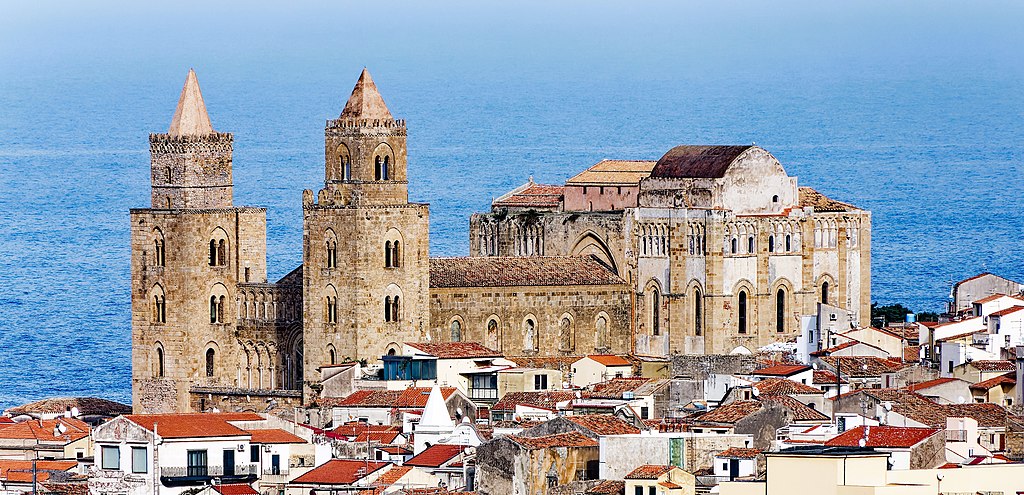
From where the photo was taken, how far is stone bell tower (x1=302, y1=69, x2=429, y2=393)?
8375 cm

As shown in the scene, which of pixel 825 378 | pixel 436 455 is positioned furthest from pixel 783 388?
pixel 436 455

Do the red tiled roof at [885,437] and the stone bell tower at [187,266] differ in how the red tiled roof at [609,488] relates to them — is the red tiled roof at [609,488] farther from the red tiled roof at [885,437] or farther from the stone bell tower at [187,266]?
the stone bell tower at [187,266]

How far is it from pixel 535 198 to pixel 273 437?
32241 mm

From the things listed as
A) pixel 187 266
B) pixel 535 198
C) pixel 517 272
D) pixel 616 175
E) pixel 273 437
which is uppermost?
pixel 616 175

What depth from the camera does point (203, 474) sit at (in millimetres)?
60438

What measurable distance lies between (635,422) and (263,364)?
2346 centimetres

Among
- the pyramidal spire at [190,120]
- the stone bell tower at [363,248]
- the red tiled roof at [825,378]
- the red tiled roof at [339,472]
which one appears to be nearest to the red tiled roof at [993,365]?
the red tiled roof at [825,378]

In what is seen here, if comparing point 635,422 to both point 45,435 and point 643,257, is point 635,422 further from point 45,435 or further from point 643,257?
point 643,257

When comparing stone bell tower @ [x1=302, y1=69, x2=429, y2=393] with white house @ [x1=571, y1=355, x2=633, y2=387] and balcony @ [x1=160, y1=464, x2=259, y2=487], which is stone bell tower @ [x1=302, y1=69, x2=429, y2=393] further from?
balcony @ [x1=160, y1=464, x2=259, y2=487]

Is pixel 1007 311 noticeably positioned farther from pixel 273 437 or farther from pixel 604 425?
pixel 273 437

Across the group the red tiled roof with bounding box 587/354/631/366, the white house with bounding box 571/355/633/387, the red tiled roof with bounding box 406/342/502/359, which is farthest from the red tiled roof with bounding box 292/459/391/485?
the red tiled roof with bounding box 587/354/631/366

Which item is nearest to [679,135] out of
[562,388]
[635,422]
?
[562,388]

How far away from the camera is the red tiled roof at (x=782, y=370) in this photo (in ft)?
242

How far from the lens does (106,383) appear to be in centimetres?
10969
